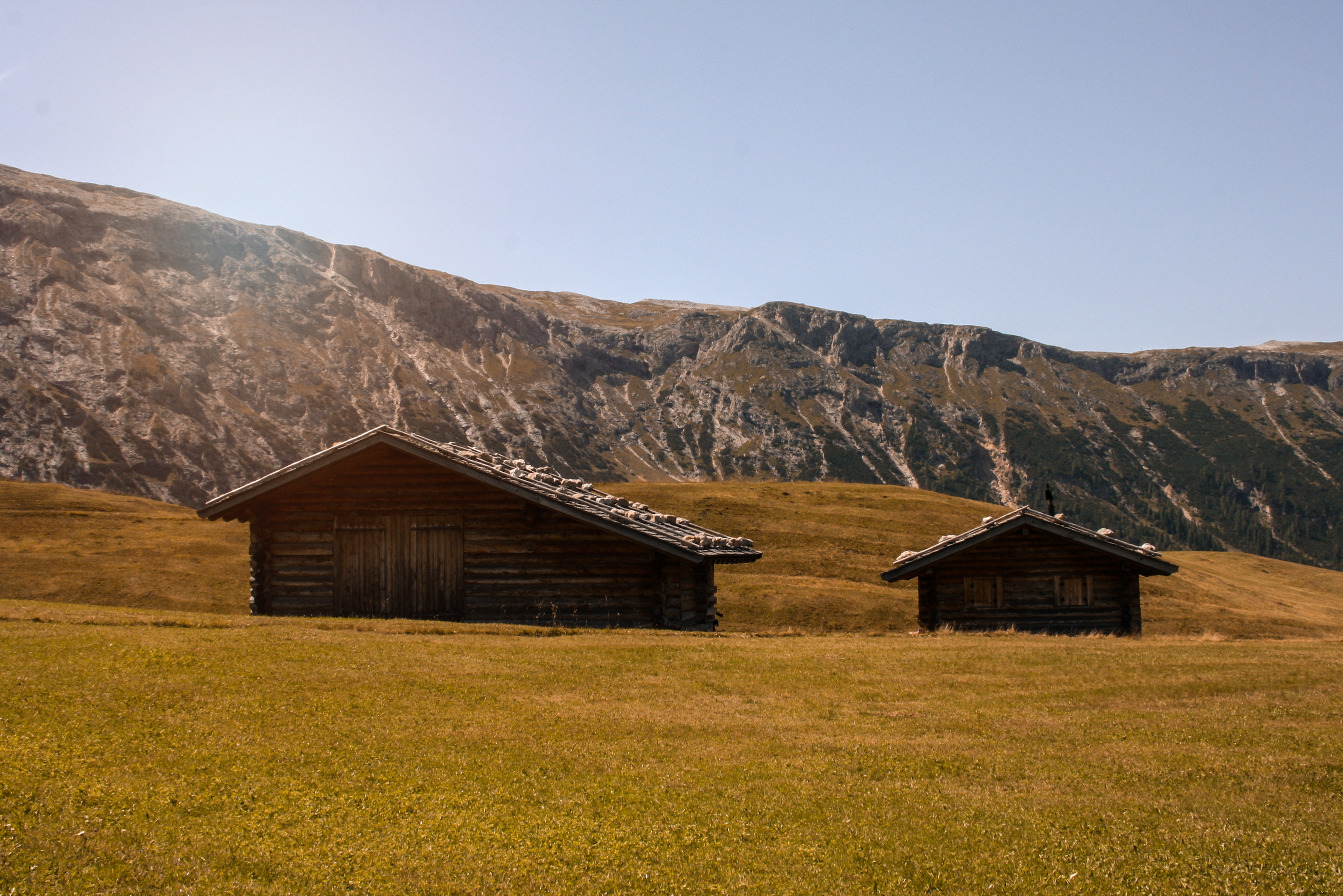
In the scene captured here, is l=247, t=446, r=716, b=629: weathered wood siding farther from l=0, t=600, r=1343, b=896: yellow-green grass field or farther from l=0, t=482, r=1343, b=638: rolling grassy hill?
l=0, t=482, r=1343, b=638: rolling grassy hill

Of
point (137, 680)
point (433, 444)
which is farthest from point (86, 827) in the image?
point (433, 444)

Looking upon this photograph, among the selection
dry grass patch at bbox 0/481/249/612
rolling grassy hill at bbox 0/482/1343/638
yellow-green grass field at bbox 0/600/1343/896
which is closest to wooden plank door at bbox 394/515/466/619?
yellow-green grass field at bbox 0/600/1343/896

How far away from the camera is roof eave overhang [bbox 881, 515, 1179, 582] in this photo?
30.9 meters

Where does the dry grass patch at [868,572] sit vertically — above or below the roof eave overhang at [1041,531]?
below

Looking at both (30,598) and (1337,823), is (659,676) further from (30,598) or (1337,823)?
(30,598)

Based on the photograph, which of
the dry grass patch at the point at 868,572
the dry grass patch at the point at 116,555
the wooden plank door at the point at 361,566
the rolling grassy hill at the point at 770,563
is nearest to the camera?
the wooden plank door at the point at 361,566

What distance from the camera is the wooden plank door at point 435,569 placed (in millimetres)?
24969

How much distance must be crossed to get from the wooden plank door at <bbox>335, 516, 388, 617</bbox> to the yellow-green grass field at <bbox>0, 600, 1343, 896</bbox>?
756 cm

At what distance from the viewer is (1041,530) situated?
1236 inches

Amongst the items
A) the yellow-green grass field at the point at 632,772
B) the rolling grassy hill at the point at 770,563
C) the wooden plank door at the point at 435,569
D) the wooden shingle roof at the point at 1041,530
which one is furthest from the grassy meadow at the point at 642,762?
the rolling grassy hill at the point at 770,563

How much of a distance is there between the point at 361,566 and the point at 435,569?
2048 millimetres

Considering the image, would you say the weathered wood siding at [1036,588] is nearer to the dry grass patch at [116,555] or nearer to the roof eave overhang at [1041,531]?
the roof eave overhang at [1041,531]

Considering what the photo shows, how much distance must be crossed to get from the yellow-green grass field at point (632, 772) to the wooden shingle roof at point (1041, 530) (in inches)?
532

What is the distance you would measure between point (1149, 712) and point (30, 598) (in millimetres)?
46094
